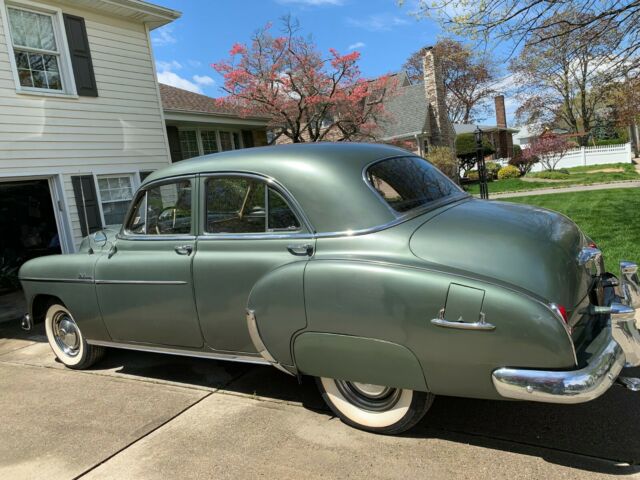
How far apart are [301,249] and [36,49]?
812cm

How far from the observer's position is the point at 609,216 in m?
9.25

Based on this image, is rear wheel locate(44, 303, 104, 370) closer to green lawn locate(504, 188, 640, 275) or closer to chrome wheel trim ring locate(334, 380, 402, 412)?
chrome wheel trim ring locate(334, 380, 402, 412)

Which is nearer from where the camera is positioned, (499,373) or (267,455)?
(499,373)

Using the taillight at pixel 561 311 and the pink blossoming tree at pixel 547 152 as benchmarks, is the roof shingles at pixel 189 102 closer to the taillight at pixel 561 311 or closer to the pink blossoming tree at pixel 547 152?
the taillight at pixel 561 311

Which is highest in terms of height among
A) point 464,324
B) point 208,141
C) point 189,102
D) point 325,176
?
point 189,102

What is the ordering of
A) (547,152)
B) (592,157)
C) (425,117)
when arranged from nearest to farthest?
(425,117)
(547,152)
(592,157)

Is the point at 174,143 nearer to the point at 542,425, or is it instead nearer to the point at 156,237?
the point at 156,237

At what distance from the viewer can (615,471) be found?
2459 millimetres

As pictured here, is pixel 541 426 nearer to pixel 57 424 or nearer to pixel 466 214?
pixel 466 214

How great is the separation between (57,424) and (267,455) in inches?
67.9

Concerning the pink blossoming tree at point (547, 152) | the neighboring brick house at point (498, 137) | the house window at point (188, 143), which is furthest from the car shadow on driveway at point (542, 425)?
the neighboring brick house at point (498, 137)

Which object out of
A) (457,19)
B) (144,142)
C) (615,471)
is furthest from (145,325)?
(144,142)

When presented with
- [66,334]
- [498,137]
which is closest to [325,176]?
[66,334]

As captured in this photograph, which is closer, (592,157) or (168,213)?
(168,213)
